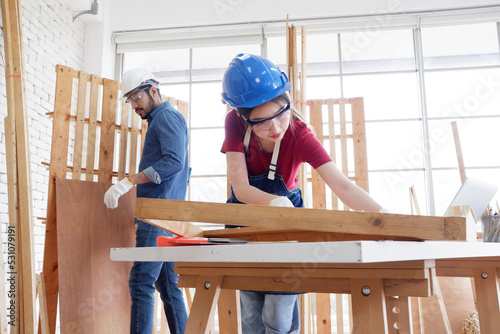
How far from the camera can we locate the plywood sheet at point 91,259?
Answer: 114 inches

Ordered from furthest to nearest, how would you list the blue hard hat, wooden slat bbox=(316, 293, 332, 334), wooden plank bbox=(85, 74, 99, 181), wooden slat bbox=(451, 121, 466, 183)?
wooden slat bbox=(451, 121, 466, 183) < wooden slat bbox=(316, 293, 332, 334) < wooden plank bbox=(85, 74, 99, 181) < the blue hard hat

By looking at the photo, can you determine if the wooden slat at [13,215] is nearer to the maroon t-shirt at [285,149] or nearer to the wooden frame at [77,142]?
the wooden frame at [77,142]

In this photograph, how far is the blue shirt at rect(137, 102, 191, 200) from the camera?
8.95 feet

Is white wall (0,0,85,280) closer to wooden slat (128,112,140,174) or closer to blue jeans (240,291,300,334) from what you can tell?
wooden slat (128,112,140,174)

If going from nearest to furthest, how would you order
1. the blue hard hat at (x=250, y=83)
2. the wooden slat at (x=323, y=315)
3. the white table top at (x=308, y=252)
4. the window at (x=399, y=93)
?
the white table top at (x=308, y=252)
the blue hard hat at (x=250, y=83)
the wooden slat at (x=323, y=315)
the window at (x=399, y=93)

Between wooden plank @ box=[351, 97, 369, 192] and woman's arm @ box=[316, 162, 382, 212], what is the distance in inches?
88.5

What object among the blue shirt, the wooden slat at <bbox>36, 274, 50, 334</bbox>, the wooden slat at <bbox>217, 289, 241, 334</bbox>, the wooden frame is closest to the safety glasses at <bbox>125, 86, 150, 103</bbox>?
the blue shirt

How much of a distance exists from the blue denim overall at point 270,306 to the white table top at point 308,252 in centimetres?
54

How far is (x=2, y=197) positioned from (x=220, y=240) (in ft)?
9.95

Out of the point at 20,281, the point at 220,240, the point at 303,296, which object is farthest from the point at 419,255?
the point at 20,281

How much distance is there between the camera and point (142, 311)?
A: 2635 millimetres

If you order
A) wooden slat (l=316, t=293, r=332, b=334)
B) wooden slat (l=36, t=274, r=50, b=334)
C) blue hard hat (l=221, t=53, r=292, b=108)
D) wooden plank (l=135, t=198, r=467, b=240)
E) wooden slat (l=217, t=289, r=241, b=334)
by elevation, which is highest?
blue hard hat (l=221, t=53, r=292, b=108)

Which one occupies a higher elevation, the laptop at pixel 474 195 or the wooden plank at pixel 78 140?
the wooden plank at pixel 78 140

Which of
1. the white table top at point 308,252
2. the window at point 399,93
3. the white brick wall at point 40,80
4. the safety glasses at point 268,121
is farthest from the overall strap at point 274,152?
the window at point 399,93
